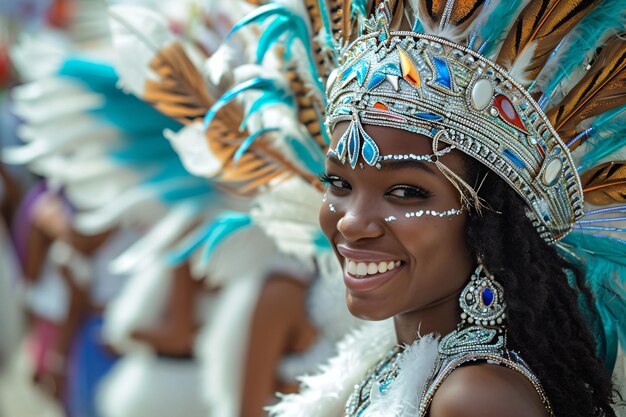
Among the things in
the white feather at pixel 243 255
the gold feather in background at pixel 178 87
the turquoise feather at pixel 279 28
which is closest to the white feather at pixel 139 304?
the white feather at pixel 243 255

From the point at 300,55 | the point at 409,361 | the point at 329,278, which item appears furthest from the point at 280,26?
the point at 409,361

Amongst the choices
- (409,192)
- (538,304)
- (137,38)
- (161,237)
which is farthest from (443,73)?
(161,237)

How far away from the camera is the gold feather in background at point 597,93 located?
2.16m

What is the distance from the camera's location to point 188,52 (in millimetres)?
3139

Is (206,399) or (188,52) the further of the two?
(206,399)

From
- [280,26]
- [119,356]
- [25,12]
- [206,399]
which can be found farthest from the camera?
[25,12]

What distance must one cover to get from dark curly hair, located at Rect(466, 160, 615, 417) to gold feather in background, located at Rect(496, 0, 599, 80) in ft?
0.94

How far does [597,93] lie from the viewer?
2.18 metres

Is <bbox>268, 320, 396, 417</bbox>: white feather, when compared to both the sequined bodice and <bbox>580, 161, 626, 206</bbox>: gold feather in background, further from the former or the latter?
<bbox>580, 161, 626, 206</bbox>: gold feather in background

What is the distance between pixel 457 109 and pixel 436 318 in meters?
0.53

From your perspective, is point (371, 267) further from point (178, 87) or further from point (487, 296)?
point (178, 87)

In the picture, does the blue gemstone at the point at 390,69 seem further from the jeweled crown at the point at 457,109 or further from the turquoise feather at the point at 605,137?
the turquoise feather at the point at 605,137

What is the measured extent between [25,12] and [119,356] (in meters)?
4.05

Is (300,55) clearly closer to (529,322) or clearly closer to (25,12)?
(529,322)
